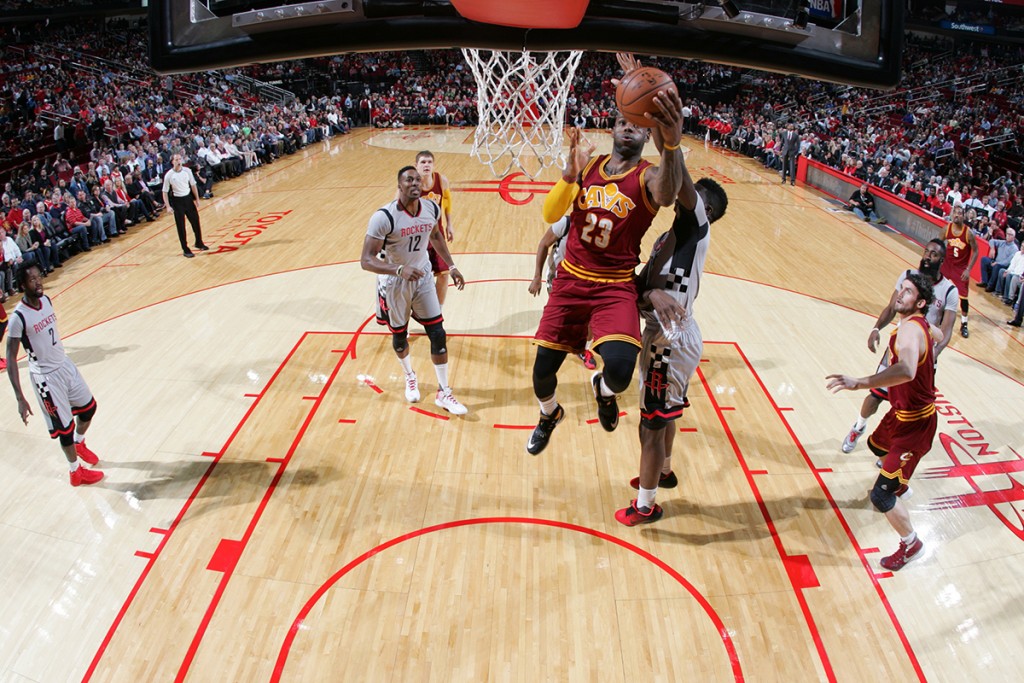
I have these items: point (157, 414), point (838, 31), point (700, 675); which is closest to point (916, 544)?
point (700, 675)

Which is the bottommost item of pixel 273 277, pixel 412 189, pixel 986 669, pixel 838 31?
pixel 986 669

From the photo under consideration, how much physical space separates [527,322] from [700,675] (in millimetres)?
4958

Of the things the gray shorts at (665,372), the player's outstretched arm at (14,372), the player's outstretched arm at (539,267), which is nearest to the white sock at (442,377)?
the player's outstretched arm at (539,267)

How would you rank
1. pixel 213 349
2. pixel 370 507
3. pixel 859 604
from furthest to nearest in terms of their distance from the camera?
pixel 213 349 < pixel 370 507 < pixel 859 604

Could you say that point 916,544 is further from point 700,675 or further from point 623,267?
point 623,267

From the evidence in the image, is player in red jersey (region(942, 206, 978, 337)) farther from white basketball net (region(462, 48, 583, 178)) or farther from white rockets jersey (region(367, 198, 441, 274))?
white rockets jersey (region(367, 198, 441, 274))

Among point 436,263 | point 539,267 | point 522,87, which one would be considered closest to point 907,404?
point 539,267

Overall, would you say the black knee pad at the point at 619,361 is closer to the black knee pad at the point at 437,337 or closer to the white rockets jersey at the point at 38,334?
the black knee pad at the point at 437,337

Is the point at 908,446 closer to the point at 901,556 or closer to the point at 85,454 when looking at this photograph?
the point at 901,556

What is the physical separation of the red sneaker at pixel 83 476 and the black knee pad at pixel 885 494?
17.4 ft

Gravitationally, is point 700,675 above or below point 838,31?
below

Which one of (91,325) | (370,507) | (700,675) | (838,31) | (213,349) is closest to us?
(838,31)

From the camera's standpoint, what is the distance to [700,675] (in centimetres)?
376

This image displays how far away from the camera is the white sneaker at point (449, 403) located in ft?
20.4
